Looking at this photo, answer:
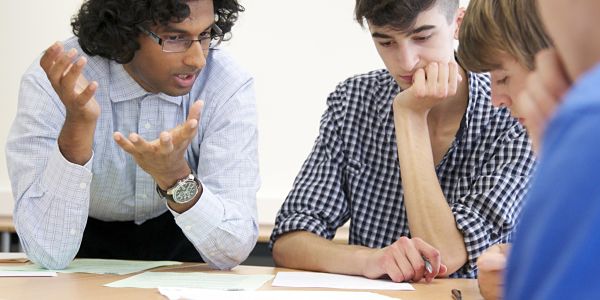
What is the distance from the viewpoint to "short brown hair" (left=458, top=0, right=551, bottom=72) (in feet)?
4.29

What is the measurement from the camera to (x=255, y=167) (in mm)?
1865

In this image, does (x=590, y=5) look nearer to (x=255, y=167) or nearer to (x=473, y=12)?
(x=473, y=12)

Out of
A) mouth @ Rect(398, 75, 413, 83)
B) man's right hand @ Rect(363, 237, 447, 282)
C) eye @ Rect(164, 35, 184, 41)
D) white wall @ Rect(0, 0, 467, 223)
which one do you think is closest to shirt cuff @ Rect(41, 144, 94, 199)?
eye @ Rect(164, 35, 184, 41)

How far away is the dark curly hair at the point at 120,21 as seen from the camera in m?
1.83

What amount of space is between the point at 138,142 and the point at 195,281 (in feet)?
0.99

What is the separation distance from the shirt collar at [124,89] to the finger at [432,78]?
2.04 feet

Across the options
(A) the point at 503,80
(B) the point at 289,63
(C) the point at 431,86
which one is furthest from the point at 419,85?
(B) the point at 289,63

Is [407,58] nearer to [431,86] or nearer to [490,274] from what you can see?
[431,86]

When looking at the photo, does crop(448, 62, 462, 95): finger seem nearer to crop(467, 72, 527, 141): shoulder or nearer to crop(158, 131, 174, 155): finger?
crop(467, 72, 527, 141): shoulder

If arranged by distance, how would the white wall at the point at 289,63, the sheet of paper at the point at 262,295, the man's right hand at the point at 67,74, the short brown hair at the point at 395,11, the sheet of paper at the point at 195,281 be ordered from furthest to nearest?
1. the white wall at the point at 289,63
2. the short brown hair at the point at 395,11
3. the man's right hand at the point at 67,74
4. the sheet of paper at the point at 195,281
5. the sheet of paper at the point at 262,295

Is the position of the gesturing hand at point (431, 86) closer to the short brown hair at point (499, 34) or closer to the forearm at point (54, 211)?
the short brown hair at point (499, 34)

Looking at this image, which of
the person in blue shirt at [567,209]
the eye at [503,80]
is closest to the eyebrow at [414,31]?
the eye at [503,80]

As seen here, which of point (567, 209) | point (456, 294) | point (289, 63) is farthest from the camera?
point (289, 63)

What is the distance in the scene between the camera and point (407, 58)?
182 centimetres
